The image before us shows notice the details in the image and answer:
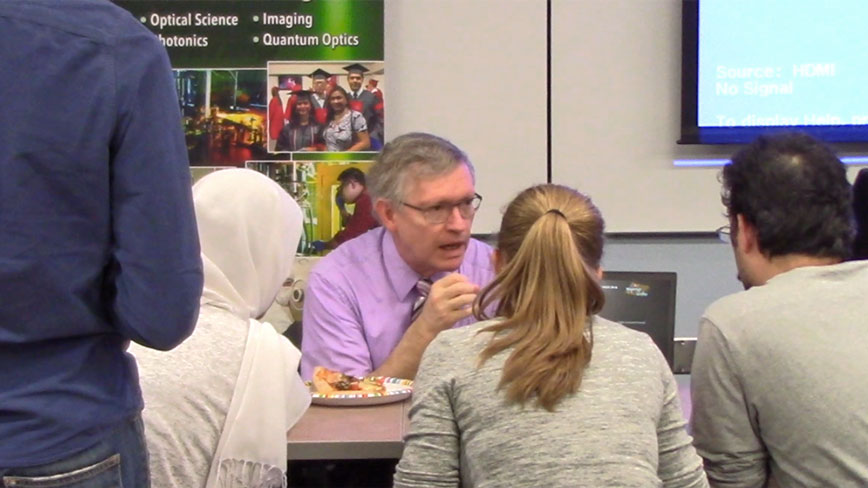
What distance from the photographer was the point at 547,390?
4.74 feet

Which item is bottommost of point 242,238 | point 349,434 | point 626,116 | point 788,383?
point 349,434

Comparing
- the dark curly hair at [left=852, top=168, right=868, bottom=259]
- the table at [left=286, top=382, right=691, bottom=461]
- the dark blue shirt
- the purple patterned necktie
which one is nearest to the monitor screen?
the dark curly hair at [left=852, top=168, right=868, bottom=259]

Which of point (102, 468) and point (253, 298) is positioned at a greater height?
point (253, 298)

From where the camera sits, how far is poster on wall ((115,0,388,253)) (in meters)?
4.25

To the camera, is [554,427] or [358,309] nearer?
[554,427]

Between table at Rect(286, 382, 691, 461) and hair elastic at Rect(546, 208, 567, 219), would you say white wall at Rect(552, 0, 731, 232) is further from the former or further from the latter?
hair elastic at Rect(546, 208, 567, 219)

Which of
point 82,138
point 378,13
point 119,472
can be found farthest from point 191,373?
point 378,13

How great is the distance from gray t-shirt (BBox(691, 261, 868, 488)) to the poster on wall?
2735mm

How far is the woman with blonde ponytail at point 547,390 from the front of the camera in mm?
1440

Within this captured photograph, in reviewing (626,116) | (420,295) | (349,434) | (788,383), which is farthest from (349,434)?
(626,116)

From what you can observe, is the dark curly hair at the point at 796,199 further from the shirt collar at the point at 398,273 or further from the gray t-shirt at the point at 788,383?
the shirt collar at the point at 398,273

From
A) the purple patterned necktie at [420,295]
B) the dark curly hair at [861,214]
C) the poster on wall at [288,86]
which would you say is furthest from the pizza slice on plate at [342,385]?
the poster on wall at [288,86]

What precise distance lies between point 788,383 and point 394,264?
1.16 m

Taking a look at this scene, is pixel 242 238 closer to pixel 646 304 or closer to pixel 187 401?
pixel 187 401
